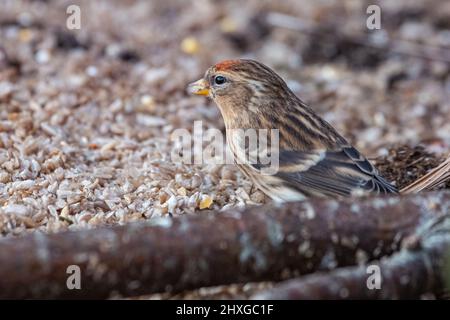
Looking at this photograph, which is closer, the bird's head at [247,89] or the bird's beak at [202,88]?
the bird's head at [247,89]

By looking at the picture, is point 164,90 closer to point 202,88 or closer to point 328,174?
point 202,88

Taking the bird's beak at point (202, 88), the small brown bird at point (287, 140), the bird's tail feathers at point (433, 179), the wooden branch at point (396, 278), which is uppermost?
the bird's beak at point (202, 88)

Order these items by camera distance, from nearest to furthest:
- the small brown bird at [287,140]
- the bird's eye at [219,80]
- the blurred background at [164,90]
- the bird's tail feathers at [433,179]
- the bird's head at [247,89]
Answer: the bird's tail feathers at [433,179], the small brown bird at [287,140], the blurred background at [164,90], the bird's head at [247,89], the bird's eye at [219,80]

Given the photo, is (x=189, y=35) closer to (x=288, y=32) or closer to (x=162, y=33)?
(x=162, y=33)

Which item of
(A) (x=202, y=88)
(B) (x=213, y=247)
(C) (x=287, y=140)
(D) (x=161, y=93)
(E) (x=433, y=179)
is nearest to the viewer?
(B) (x=213, y=247)

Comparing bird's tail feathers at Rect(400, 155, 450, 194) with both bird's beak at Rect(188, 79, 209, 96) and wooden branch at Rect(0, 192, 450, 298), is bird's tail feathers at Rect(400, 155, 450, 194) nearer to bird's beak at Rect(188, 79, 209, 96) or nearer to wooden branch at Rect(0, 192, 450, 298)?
wooden branch at Rect(0, 192, 450, 298)

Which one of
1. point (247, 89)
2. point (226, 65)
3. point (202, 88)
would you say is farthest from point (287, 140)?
point (202, 88)

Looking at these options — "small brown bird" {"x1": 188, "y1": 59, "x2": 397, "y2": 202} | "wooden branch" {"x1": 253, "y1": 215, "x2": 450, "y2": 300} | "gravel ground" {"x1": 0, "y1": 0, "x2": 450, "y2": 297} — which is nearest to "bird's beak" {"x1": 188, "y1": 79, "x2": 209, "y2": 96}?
"small brown bird" {"x1": 188, "y1": 59, "x2": 397, "y2": 202}

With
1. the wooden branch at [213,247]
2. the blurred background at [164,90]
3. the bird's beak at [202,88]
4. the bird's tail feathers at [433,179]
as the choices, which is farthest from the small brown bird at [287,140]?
the wooden branch at [213,247]

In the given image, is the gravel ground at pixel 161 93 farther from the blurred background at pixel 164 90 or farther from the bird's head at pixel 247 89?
the bird's head at pixel 247 89
